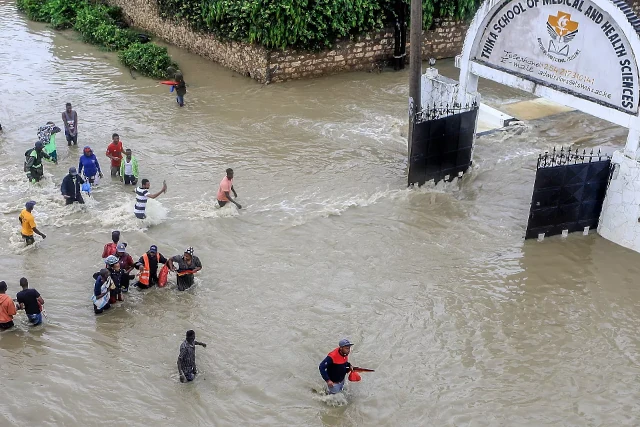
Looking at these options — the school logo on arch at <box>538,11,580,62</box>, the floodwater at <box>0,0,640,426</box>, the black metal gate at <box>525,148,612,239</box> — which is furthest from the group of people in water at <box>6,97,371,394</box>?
the school logo on arch at <box>538,11,580,62</box>

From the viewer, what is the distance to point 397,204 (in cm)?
1469

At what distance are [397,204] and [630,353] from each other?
217 inches

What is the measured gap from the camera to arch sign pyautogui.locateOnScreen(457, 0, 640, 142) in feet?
39.3

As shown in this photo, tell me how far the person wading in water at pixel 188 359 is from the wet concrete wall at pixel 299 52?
12.7m

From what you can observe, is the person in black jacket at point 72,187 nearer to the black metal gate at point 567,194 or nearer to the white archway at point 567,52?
the white archway at point 567,52

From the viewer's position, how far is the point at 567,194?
12922 millimetres

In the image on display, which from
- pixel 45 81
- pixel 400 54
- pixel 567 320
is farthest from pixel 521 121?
pixel 45 81

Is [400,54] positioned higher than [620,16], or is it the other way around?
[620,16]

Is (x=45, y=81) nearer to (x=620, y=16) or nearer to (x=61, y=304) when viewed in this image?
(x=61, y=304)

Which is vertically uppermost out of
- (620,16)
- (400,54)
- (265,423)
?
(620,16)

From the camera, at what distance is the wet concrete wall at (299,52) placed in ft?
69.0

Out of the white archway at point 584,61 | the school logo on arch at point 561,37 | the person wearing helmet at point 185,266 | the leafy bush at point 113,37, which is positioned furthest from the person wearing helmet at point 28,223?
the leafy bush at point 113,37

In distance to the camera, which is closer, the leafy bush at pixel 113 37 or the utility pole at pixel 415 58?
the utility pole at pixel 415 58

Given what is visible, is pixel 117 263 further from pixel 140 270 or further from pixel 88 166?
pixel 88 166
